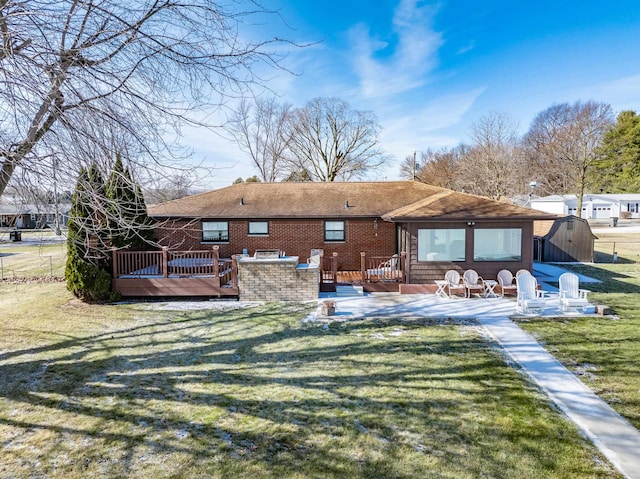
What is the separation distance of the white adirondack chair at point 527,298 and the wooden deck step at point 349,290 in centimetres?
444

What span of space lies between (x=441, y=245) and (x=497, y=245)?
1.79 meters

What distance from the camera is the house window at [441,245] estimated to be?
11656 mm

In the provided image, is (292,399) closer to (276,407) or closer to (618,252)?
(276,407)

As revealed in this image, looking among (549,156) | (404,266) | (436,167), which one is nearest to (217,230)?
(404,266)

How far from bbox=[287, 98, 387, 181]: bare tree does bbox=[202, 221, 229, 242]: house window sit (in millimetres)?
20847

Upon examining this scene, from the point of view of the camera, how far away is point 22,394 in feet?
17.4

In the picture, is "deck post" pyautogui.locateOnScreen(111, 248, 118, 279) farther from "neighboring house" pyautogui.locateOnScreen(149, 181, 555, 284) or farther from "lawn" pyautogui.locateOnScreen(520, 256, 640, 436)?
"lawn" pyautogui.locateOnScreen(520, 256, 640, 436)

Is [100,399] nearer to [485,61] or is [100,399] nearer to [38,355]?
[38,355]

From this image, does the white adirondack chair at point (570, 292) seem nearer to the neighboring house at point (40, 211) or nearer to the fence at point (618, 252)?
the neighboring house at point (40, 211)

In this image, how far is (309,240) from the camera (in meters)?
15.0

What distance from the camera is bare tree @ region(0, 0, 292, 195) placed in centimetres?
325

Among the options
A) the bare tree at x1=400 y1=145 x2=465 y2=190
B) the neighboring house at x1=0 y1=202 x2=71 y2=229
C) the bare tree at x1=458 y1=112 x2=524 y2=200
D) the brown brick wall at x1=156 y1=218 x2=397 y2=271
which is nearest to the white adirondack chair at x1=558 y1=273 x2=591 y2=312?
the brown brick wall at x1=156 y1=218 x2=397 y2=271

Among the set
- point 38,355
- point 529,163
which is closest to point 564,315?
point 38,355

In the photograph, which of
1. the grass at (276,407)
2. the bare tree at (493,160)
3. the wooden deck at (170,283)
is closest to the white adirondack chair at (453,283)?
the grass at (276,407)
